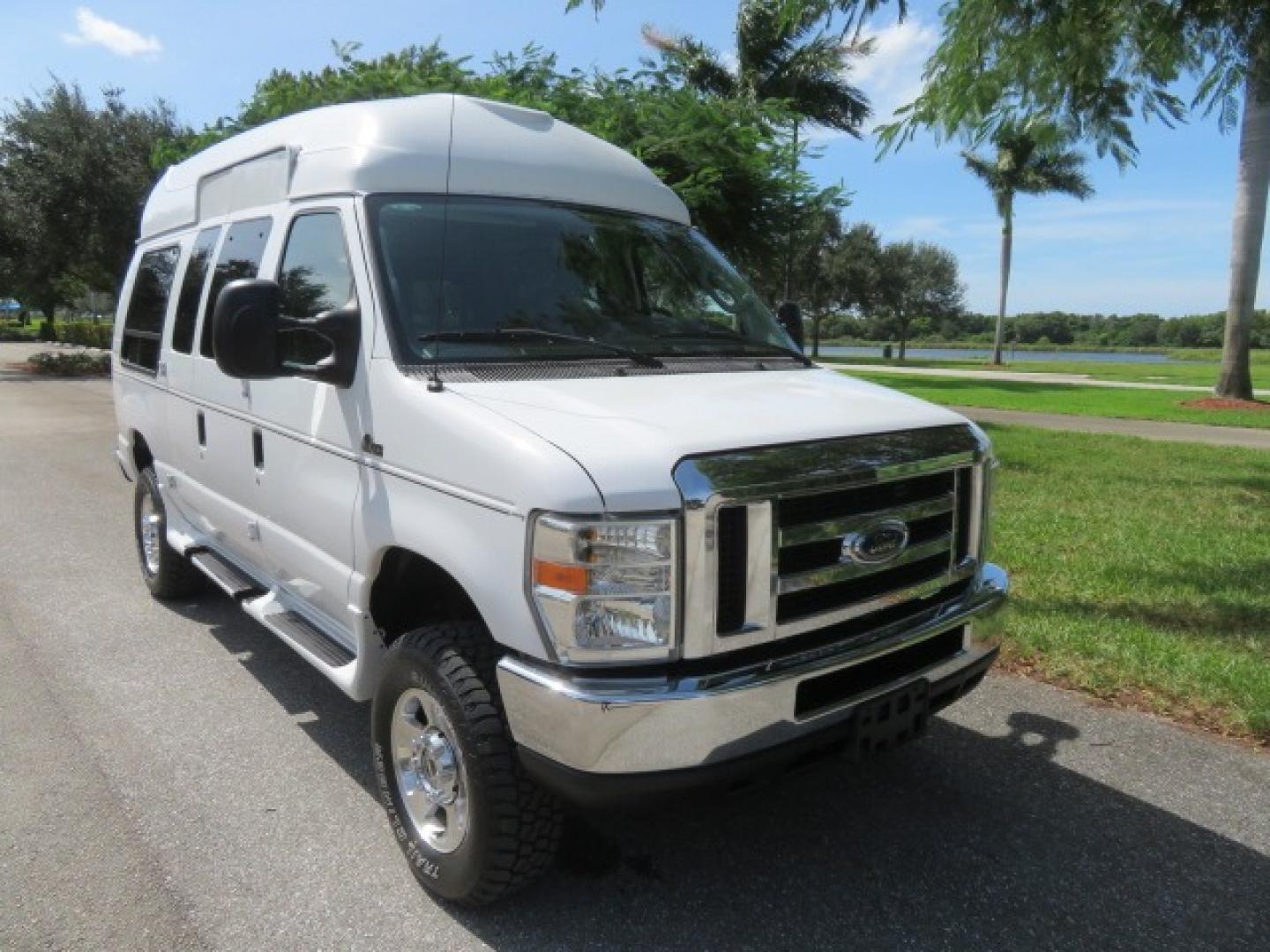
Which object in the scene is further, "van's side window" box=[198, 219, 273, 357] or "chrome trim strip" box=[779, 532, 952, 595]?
"van's side window" box=[198, 219, 273, 357]

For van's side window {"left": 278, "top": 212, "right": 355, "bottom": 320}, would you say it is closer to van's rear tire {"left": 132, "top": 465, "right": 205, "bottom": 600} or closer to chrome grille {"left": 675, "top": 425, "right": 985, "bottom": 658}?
chrome grille {"left": 675, "top": 425, "right": 985, "bottom": 658}

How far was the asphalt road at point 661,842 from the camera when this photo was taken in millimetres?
2824

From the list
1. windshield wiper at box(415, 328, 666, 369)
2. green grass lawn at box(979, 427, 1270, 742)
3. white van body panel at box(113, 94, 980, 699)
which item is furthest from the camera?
green grass lawn at box(979, 427, 1270, 742)

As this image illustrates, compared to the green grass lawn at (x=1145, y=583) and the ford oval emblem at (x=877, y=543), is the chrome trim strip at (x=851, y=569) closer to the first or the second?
the ford oval emblem at (x=877, y=543)

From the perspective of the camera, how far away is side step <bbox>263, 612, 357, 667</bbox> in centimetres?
350

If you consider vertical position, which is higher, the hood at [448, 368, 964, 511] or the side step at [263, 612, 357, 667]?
the hood at [448, 368, 964, 511]

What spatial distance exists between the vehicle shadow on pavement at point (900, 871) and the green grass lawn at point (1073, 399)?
36.3ft

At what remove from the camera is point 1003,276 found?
4022cm

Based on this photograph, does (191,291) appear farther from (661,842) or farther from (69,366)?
(69,366)

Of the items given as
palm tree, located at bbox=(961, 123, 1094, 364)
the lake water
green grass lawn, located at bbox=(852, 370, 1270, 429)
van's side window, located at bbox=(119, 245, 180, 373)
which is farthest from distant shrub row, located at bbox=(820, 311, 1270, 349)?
van's side window, located at bbox=(119, 245, 180, 373)

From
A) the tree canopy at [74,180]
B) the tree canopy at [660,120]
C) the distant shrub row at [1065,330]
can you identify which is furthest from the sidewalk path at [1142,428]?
the distant shrub row at [1065,330]

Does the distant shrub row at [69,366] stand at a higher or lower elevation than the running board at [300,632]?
lower

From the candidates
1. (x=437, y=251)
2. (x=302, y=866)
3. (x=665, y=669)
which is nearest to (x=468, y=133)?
(x=437, y=251)

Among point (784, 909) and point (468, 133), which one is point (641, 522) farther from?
point (468, 133)
